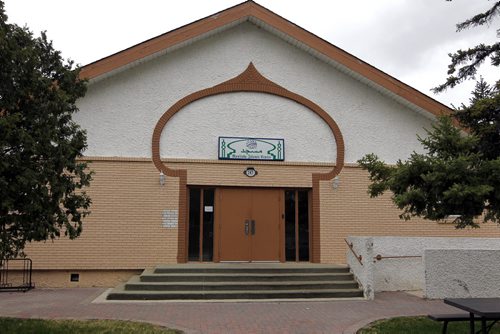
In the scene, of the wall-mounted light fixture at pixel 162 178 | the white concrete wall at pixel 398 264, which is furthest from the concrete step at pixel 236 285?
the wall-mounted light fixture at pixel 162 178

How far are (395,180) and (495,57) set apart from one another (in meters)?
6.39

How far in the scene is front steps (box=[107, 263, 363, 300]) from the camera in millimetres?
11305

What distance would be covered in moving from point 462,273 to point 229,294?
585cm

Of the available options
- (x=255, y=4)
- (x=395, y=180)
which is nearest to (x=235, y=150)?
(x=255, y=4)

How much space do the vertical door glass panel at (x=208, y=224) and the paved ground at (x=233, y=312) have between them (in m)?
3.60

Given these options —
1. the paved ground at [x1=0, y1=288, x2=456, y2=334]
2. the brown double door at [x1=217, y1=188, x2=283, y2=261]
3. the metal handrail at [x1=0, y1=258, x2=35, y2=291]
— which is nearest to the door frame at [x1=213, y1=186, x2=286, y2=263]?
the brown double door at [x1=217, y1=188, x2=283, y2=261]

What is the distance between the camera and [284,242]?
14586 mm

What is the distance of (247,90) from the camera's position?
49.0 feet

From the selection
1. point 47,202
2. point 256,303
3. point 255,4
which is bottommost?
point 256,303

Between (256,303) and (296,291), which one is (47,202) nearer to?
(256,303)

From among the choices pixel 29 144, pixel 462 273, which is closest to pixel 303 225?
pixel 462 273

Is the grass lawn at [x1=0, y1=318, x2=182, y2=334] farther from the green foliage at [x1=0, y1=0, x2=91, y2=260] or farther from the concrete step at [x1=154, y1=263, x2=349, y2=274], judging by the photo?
the concrete step at [x1=154, y1=263, x2=349, y2=274]

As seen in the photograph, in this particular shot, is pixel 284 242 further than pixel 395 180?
Yes

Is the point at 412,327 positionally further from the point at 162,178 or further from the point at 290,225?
the point at 162,178
